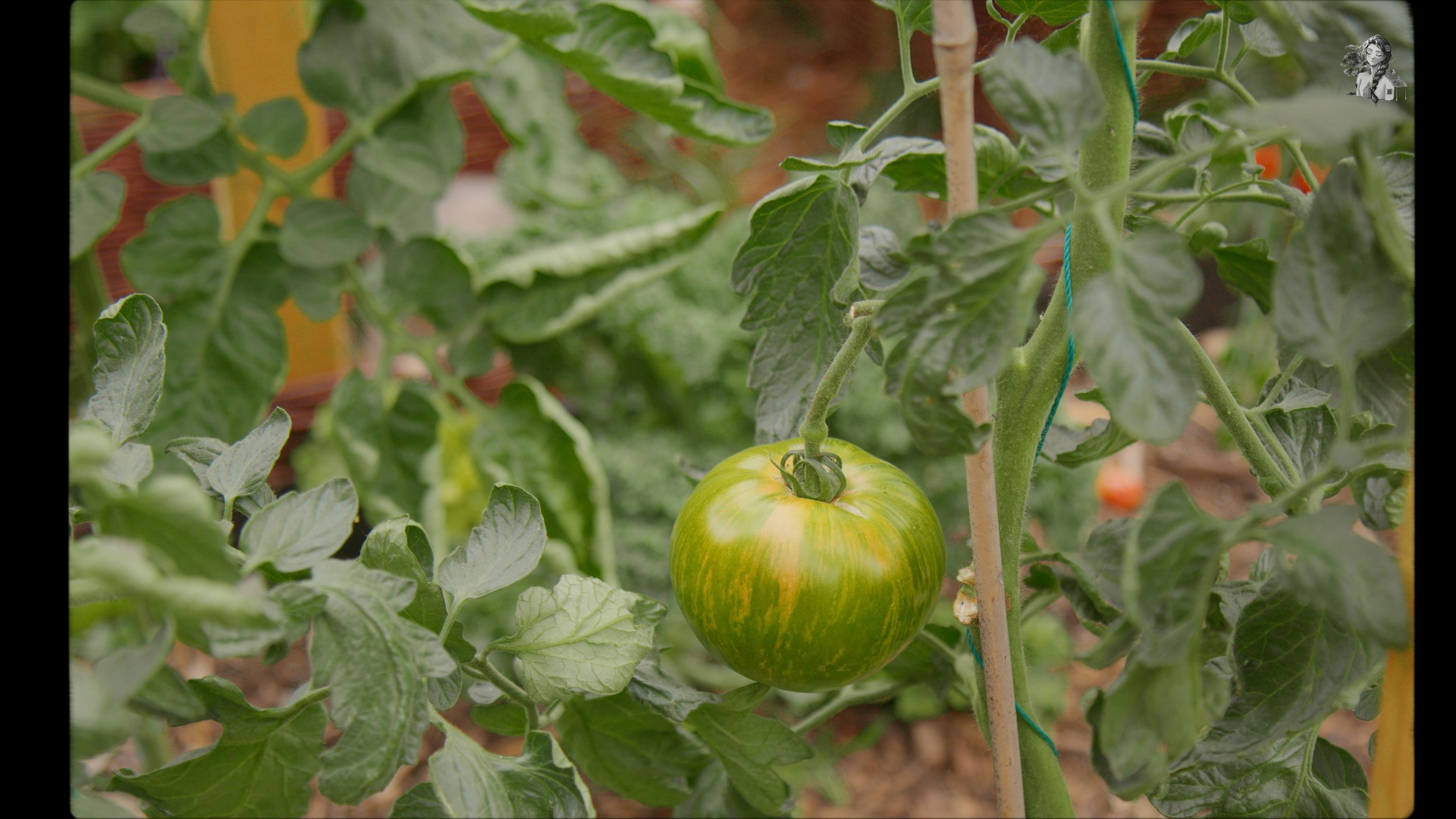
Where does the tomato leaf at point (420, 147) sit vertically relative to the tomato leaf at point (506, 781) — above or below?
above

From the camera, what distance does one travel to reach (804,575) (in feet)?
1.52

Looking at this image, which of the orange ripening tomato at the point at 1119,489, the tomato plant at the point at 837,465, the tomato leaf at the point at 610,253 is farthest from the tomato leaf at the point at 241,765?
the orange ripening tomato at the point at 1119,489

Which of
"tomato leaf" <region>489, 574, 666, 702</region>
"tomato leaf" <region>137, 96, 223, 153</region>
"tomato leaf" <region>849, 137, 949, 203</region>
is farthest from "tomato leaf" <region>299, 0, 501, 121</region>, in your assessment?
"tomato leaf" <region>489, 574, 666, 702</region>

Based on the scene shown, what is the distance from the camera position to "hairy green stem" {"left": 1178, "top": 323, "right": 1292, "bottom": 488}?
49 centimetres

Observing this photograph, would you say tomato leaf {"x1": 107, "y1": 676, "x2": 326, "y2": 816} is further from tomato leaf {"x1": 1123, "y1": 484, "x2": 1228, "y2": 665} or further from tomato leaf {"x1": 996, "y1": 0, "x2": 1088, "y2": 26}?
tomato leaf {"x1": 996, "y1": 0, "x2": 1088, "y2": 26}

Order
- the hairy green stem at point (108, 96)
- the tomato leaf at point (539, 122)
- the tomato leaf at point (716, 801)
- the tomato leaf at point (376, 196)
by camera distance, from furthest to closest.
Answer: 1. the tomato leaf at point (539, 122)
2. the tomato leaf at point (376, 196)
3. the hairy green stem at point (108, 96)
4. the tomato leaf at point (716, 801)

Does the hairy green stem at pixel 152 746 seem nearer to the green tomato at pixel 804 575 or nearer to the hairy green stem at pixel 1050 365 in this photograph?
the green tomato at pixel 804 575

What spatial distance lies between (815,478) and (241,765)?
31 centimetres

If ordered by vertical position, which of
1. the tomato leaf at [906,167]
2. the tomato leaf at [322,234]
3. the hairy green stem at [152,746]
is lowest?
the hairy green stem at [152,746]

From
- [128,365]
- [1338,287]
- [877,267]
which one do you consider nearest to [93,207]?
[128,365]

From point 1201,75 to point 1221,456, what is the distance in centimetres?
156

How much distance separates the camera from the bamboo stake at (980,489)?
407 millimetres

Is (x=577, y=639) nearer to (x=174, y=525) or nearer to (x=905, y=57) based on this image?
(x=174, y=525)

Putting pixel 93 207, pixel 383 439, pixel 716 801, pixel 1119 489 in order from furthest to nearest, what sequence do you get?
pixel 1119 489 → pixel 383 439 → pixel 93 207 → pixel 716 801
